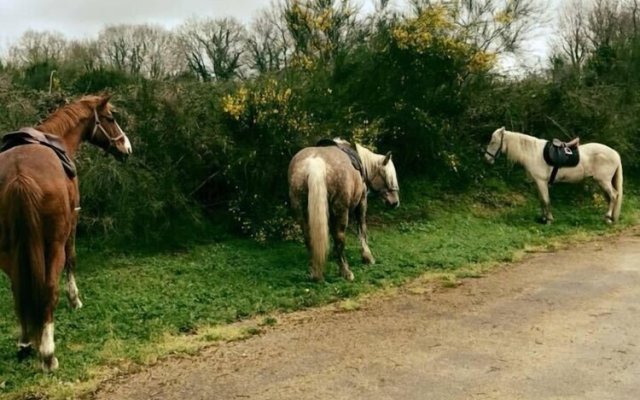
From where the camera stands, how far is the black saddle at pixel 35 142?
15.1ft

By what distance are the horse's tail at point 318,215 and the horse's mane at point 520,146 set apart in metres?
6.09

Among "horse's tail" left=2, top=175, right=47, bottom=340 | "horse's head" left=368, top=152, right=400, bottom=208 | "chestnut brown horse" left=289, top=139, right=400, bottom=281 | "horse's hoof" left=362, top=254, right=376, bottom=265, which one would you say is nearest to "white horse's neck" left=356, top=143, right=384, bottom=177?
"horse's head" left=368, top=152, right=400, bottom=208

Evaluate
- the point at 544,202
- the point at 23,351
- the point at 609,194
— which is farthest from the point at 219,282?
the point at 609,194

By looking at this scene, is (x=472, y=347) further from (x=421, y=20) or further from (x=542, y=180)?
(x=421, y=20)

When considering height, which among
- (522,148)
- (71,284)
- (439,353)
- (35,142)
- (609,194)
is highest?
(35,142)

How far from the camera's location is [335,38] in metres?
12.2

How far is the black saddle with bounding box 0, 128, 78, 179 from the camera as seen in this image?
460 cm

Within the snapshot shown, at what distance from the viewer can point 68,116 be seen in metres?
5.62

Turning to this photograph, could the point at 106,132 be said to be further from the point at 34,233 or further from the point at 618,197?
the point at 618,197

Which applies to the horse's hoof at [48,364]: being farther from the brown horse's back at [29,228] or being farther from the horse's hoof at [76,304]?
the horse's hoof at [76,304]

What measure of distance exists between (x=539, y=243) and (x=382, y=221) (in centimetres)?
265

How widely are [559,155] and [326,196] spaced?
6.38m

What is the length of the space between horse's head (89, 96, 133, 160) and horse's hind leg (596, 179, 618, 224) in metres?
8.97

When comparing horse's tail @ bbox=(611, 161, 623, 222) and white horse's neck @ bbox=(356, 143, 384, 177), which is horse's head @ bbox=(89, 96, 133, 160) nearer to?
white horse's neck @ bbox=(356, 143, 384, 177)
